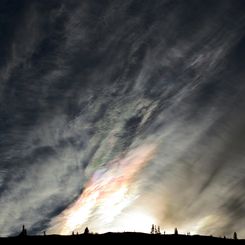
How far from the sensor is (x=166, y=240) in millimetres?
43031

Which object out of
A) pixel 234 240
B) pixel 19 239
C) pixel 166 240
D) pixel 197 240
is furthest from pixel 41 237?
pixel 234 240

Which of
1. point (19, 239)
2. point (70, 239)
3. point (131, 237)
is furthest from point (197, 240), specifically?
point (19, 239)

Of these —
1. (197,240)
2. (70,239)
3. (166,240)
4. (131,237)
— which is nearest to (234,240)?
(197,240)

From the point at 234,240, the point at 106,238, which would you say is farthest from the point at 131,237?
the point at 234,240

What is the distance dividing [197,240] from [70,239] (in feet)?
34.1

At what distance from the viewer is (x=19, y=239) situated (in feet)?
140

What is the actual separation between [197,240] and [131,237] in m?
5.46

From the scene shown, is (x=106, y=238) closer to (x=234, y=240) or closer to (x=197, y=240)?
(x=197, y=240)

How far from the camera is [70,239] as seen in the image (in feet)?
141

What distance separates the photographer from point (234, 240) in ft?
144

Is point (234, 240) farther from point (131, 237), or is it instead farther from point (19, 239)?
point (19, 239)

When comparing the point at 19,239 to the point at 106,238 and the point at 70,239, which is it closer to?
the point at 70,239

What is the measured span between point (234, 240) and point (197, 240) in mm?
3155

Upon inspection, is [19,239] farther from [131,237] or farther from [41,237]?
[131,237]
